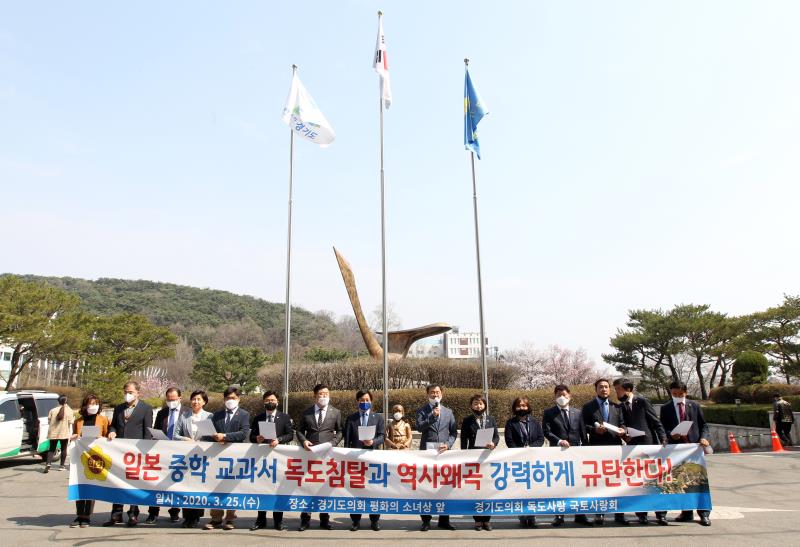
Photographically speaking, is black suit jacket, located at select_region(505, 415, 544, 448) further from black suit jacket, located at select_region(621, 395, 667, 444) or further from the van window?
the van window

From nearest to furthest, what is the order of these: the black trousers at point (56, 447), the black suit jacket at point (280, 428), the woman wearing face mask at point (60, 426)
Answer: the black suit jacket at point (280, 428) < the woman wearing face mask at point (60, 426) < the black trousers at point (56, 447)

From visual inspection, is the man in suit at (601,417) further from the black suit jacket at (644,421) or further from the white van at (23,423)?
the white van at (23,423)

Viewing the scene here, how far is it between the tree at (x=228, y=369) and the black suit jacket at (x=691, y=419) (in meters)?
36.9

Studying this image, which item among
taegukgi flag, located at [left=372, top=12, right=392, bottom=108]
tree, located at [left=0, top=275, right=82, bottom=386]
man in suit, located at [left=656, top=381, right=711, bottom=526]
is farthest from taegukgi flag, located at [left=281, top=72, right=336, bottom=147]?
tree, located at [left=0, top=275, right=82, bottom=386]

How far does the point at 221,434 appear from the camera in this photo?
6.52 meters

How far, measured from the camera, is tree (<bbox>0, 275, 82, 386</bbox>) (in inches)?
1141

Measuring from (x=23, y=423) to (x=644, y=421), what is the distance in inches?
482

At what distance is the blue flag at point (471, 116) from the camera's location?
13680 mm

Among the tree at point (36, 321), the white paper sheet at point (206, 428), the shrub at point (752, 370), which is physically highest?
the tree at point (36, 321)

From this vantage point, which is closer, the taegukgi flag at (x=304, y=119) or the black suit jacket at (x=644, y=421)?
the black suit jacket at (x=644, y=421)

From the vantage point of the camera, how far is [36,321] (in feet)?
Answer: 97.8

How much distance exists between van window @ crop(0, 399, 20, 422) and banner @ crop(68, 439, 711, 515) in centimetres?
669

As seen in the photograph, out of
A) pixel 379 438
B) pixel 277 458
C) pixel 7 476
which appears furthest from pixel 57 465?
pixel 379 438

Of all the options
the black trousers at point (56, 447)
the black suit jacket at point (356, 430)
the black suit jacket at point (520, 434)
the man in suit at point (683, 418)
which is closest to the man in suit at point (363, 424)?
the black suit jacket at point (356, 430)
